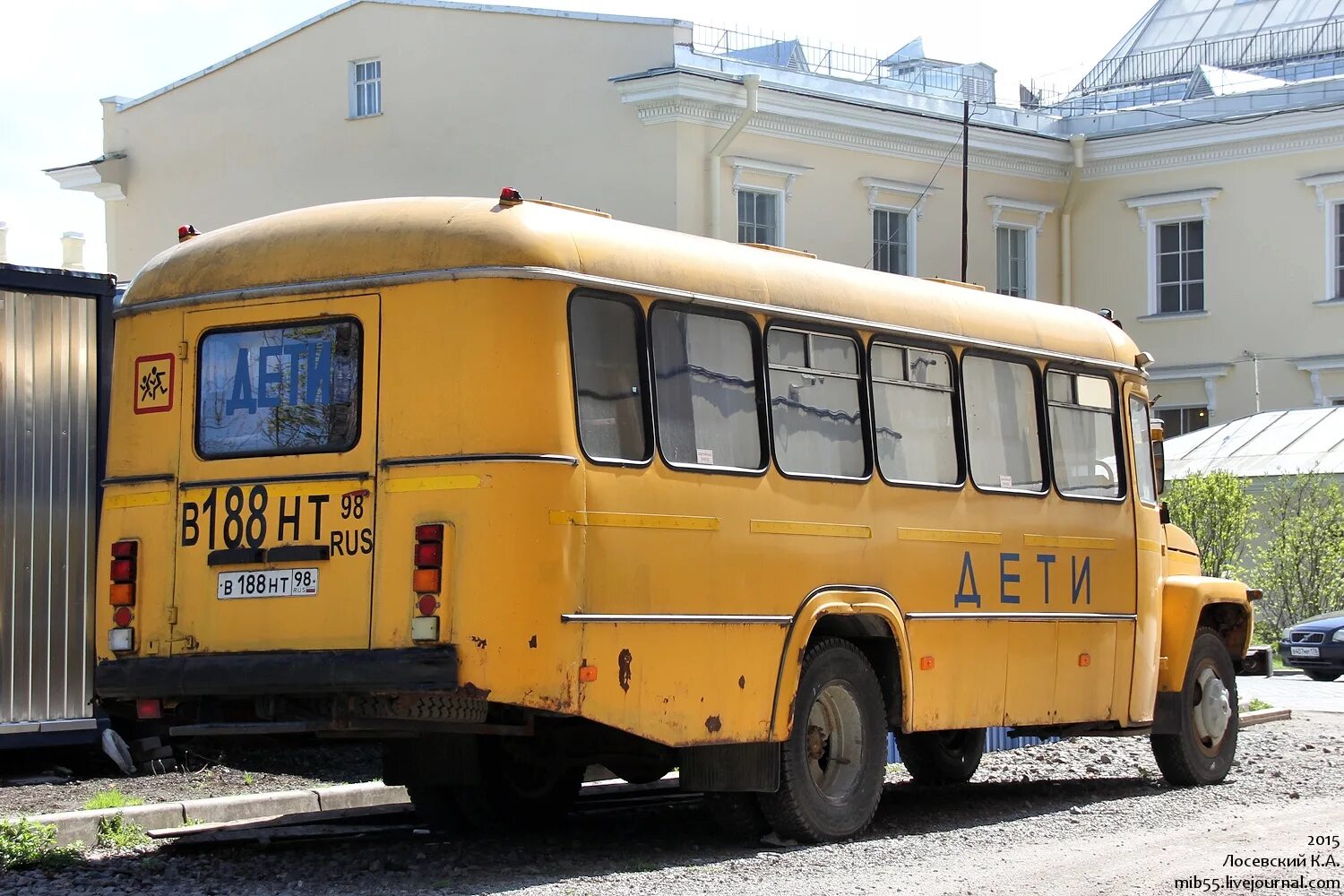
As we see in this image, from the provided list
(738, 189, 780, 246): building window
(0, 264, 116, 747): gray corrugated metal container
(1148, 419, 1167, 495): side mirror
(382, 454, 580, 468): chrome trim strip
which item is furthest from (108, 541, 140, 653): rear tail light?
(738, 189, 780, 246): building window

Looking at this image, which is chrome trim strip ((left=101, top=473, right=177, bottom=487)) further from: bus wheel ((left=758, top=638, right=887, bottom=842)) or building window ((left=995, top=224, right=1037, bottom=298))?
building window ((left=995, top=224, right=1037, bottom=298))

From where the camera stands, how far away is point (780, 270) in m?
10.8

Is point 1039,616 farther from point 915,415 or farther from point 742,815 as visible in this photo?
point 742,815

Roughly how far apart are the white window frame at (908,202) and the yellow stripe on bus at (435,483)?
28.9 m

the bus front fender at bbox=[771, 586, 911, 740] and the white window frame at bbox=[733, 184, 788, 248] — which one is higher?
the white window frame at bbox=[733, 184, 788, 248]

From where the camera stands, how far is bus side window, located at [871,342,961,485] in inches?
444

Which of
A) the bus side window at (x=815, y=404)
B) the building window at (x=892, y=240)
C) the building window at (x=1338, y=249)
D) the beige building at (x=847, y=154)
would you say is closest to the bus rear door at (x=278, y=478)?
the bus side window at (x=815, y=404)

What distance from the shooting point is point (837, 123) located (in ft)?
121

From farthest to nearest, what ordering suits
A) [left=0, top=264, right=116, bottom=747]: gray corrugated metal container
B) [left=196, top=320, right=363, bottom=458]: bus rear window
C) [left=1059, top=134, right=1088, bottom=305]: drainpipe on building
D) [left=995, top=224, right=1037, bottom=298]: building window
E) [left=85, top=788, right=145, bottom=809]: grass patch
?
[left=1059, top=134, right=1088, bottom=305]: drainpipe on building
[left=995, top=224, right=1037, bottom=298]: building window
[left=0, top=264, right=116, bottom=747]: gray corrugated metal container
[left=85, top=788, right=145, bottom=809]: grass patch
[left=196, top=320, right=363, bottom=458]: bus rear window

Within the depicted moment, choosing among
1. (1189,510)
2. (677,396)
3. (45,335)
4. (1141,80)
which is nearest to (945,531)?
(677,396)

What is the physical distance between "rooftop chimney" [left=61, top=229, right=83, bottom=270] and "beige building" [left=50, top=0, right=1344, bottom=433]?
15.8m

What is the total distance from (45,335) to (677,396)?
5446 mm

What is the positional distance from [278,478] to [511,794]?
2.77 m

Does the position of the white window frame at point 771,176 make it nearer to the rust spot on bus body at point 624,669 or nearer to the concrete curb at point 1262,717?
the concrete curb at point 1262,717
